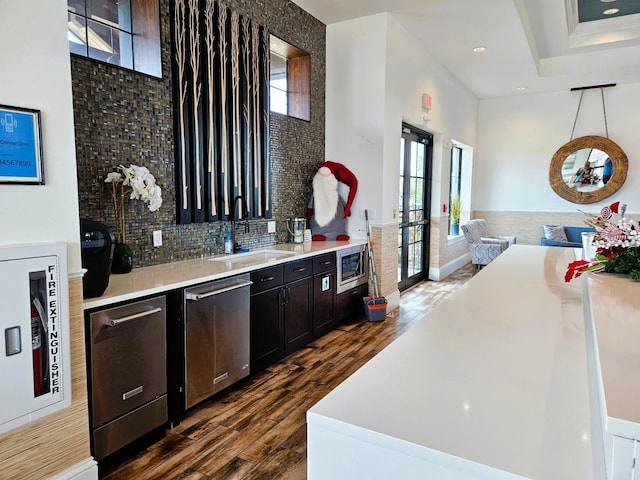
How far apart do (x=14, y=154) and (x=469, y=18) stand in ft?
14.9

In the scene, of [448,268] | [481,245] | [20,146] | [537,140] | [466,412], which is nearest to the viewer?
[466,412]

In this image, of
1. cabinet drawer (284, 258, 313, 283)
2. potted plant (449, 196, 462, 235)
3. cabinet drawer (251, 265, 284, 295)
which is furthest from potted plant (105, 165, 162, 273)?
potted plant (449, 196, 462, 235)

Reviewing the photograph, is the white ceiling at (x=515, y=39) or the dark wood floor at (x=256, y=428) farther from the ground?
the white ceiling at (x=515, y=39)

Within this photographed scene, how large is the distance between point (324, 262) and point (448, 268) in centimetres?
397

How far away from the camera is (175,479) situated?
205 centimetres

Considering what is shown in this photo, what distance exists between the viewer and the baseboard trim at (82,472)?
1837mm

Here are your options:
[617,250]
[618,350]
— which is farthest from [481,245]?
[618,350]

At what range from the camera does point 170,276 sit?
259 centimetres

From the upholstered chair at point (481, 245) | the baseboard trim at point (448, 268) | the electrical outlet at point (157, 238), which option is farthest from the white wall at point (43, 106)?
the upholstered chair at point (481, 245)

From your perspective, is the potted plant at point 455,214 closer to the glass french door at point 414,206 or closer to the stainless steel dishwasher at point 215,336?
the glass french door at point 414,206

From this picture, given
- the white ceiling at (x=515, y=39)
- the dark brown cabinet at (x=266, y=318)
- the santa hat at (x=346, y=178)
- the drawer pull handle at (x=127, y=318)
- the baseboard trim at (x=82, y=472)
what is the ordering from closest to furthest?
the baseboard trim at (x=82, y=472) < the drawer pull handle at (x=127, y=318) < the dark brown cabinet at (x=266, y=318) < the white ceiling at (x=515, y=39) < the santa hat at (x=346, y=178)

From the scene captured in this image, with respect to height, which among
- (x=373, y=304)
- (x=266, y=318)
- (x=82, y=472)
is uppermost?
(x=266, y=318)

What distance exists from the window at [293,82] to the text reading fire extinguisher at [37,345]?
10.8 feet

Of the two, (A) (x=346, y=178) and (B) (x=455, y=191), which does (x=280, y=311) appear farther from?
(B) (x=455, y=191)
